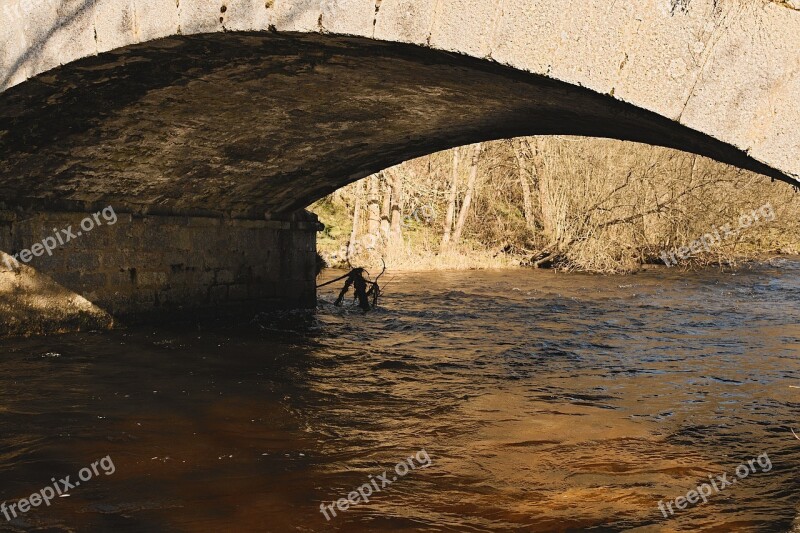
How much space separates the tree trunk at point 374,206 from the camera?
2041 centimetres

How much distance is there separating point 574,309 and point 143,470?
329 inches

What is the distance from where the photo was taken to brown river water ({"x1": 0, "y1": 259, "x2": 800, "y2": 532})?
3.71 m

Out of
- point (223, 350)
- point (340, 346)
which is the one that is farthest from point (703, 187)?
point (223, 350)

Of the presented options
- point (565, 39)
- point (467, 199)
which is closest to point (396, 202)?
point (467, 199)

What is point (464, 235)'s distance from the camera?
2212 centimetres

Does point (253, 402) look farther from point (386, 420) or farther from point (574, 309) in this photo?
point (574, 309)
